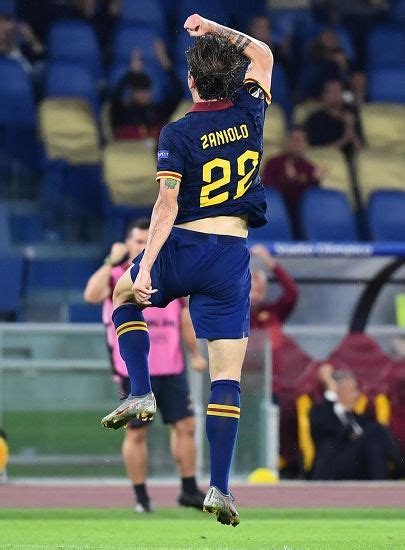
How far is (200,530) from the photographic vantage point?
8703mm

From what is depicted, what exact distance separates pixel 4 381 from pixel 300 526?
14.5 ft

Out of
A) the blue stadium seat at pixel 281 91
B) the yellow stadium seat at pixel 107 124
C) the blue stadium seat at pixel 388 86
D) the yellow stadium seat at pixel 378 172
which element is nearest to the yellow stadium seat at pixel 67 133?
the yellow stadium seat at pixel 107 124

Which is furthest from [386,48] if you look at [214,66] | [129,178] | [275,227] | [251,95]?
[214,66]

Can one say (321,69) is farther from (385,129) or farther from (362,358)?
(362,358)

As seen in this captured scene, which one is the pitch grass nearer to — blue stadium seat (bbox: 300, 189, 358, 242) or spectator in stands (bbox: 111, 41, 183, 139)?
blue stadium seat (bbox: 300, 189, 358, 242)

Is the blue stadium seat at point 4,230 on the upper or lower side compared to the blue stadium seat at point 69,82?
lower

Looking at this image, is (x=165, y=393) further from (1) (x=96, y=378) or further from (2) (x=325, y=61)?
(2) (x=325, y=61)

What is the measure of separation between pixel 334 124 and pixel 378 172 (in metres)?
0.86

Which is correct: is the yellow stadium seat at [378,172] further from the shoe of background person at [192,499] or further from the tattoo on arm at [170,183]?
the tattoo on arm at [170,183]

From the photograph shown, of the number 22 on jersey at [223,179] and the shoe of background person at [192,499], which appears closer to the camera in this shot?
the number 22 on jersey at [223,179]

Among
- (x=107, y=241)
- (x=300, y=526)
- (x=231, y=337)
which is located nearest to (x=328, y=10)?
(x=107, y=241)

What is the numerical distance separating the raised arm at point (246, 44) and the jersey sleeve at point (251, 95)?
0.02m

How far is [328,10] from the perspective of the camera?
728 inches

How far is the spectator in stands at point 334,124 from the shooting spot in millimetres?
16547
